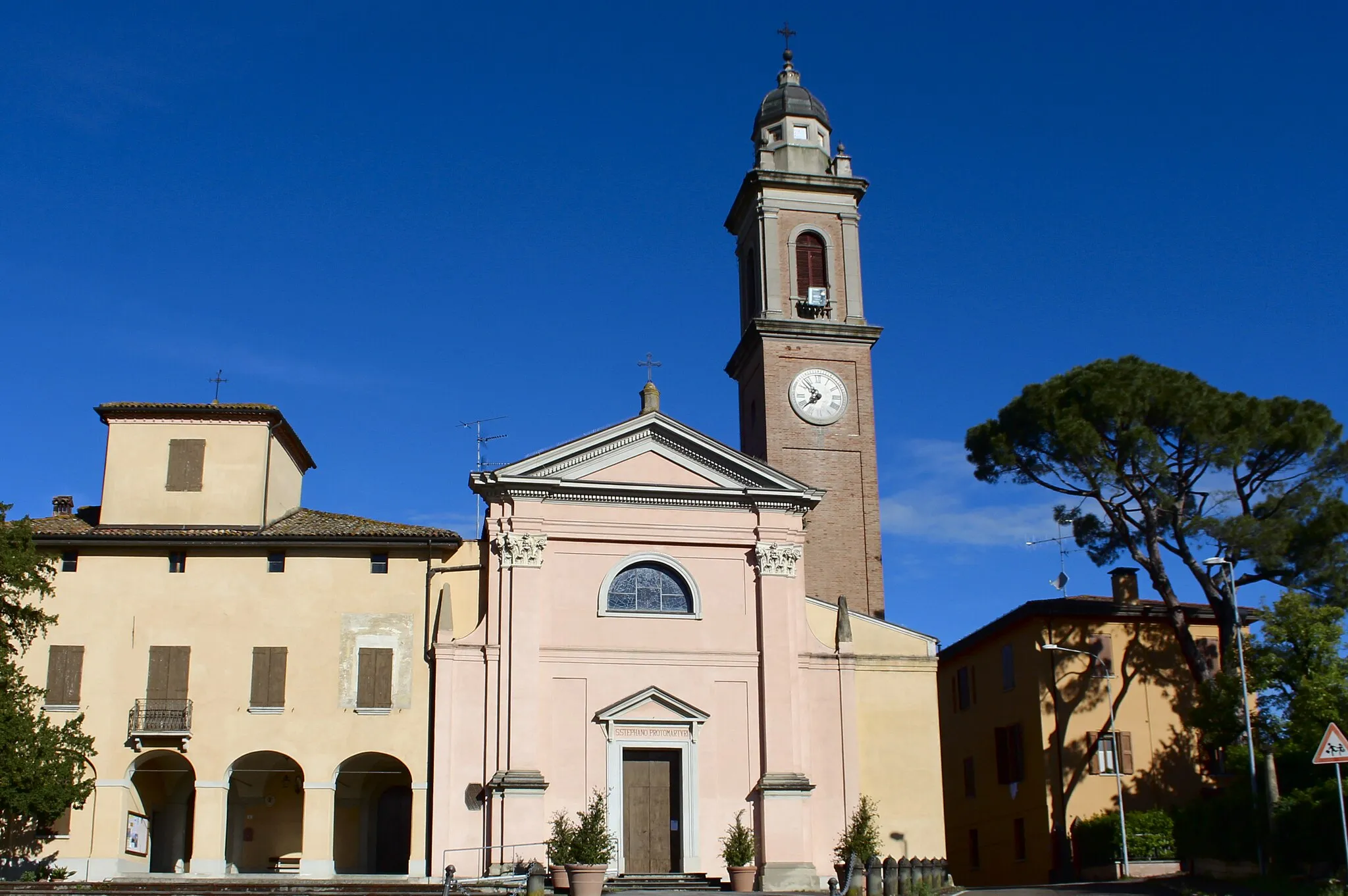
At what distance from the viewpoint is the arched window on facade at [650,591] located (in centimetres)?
3138

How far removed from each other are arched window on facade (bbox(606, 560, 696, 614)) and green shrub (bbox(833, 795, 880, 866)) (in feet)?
18.4

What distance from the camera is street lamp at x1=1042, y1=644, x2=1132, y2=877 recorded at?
31.9m

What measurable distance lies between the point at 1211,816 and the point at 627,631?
13013 millimetres

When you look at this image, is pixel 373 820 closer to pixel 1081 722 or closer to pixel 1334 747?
pixel 1081 722

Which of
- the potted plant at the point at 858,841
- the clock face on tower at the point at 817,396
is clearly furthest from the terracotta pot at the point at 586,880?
the clock face on tower at the point at 817,396

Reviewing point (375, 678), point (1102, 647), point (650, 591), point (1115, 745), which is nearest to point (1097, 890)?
point (1115, 745)

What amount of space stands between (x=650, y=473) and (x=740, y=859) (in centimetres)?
873

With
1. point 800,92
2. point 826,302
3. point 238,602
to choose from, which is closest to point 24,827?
point 238,602

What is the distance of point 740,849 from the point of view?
28656 mm

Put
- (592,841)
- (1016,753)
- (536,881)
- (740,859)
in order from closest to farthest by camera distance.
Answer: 1. (536,881)
2. (592,841)
3. (740,859)
4. (1016,753)

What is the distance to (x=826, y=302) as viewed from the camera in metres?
40.0

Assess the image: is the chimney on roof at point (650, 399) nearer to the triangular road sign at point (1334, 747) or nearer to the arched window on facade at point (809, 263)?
the arched window on facade at point (809, 263)

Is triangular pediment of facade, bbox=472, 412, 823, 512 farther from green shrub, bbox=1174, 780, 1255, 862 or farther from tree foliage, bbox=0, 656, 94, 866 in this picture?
green shrub, bbox=1174, 780, 1255, 862

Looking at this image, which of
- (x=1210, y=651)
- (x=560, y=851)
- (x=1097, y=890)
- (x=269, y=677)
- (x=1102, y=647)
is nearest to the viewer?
(x=560, y=851)
